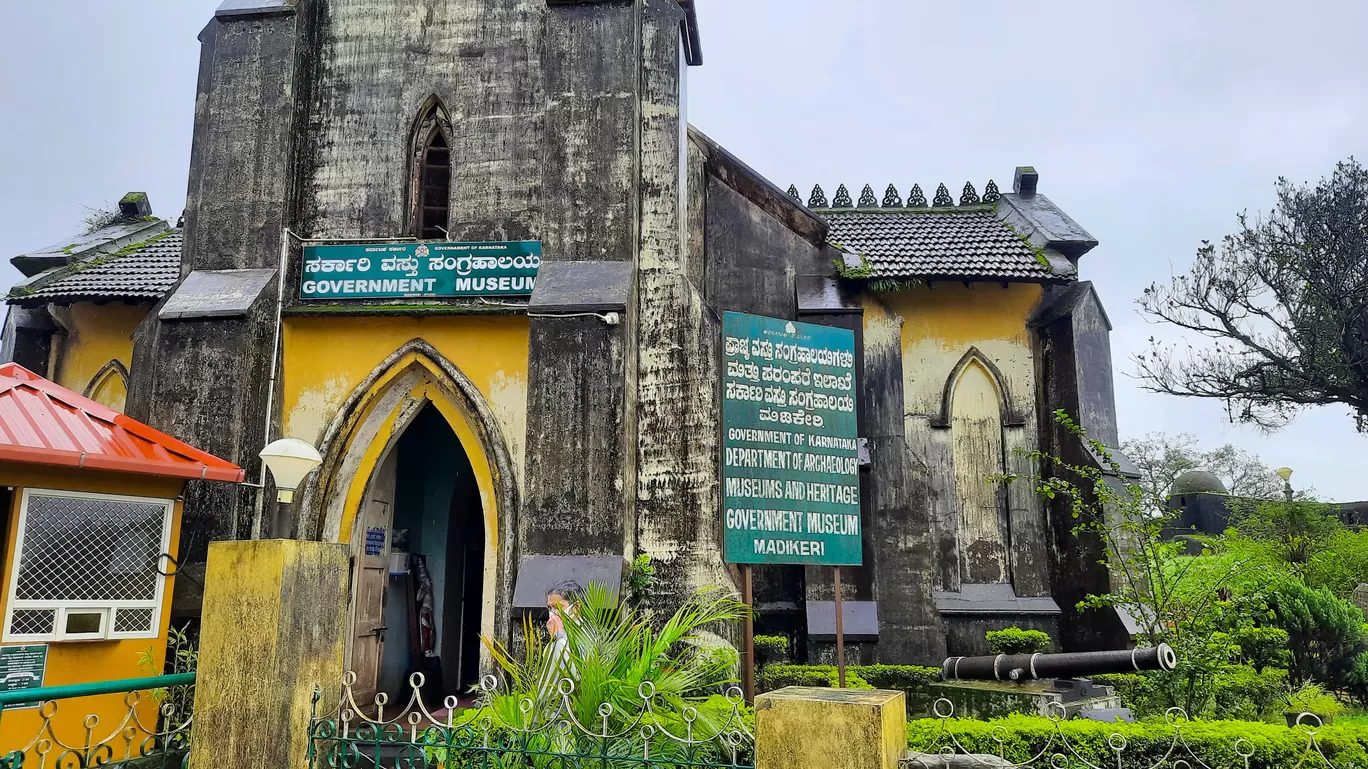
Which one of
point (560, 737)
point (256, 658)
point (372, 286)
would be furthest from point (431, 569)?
point (560, 737)

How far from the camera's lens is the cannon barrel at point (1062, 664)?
294 inches

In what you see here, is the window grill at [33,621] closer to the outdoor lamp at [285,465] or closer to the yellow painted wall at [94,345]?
the outdoor lamp at [285,465]

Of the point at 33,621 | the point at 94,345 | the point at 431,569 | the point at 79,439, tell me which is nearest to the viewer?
the point at 33,621

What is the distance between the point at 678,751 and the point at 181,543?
6.50 meters

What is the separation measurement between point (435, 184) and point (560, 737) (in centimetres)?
758

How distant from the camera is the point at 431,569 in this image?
42.8 ft

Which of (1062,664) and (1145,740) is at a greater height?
(1062,664)

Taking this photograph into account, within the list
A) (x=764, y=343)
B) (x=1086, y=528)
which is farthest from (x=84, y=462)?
(x=1086, y=528)

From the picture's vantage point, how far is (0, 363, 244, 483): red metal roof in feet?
24.3

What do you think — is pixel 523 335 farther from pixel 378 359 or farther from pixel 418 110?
pixel 418 110

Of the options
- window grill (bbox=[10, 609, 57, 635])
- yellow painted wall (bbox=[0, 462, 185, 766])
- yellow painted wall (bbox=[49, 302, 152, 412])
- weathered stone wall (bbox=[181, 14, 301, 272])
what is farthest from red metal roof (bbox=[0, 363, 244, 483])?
yellow painted wall (bbox=[49, 302, 152, 412])

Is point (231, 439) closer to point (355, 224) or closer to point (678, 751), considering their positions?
point (355, 224)

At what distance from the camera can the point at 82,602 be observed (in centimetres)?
788

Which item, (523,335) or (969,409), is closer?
(523,335)
